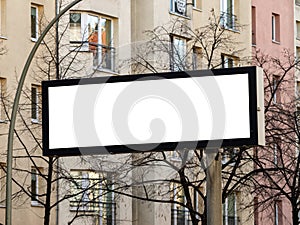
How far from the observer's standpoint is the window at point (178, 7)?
4400 cm

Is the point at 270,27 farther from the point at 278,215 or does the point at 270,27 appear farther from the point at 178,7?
the point at 178,7

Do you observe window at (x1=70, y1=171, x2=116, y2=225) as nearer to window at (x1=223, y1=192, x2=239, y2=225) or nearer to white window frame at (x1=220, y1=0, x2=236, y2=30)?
window at (x1=223, y1=192, x2=239, y2=225)

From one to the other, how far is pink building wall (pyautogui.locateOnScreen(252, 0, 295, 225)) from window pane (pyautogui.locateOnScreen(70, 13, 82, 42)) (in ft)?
45.5

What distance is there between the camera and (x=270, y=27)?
53.7 m

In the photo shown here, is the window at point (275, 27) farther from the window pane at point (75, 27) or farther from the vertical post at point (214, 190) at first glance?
the vertical post at point (214, 190)

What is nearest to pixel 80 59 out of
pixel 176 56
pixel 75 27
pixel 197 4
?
pixel 75 27

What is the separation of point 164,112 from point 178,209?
103ft

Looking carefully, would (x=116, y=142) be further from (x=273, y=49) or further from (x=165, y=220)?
(x=273, y=49)

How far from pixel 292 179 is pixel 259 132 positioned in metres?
32.3

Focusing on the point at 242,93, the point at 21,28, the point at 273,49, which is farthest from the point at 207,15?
the point at 242,93

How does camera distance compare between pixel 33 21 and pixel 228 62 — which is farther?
pixel 33 21

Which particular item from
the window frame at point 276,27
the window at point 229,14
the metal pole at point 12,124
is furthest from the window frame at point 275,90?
the metal pole at point 12,124

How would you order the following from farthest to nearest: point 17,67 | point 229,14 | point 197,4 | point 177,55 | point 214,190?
1. point 229,14
2. point 197,4
3. point 17,67
4. point 177,55
5. point 214,190

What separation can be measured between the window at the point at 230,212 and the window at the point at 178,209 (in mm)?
1825
